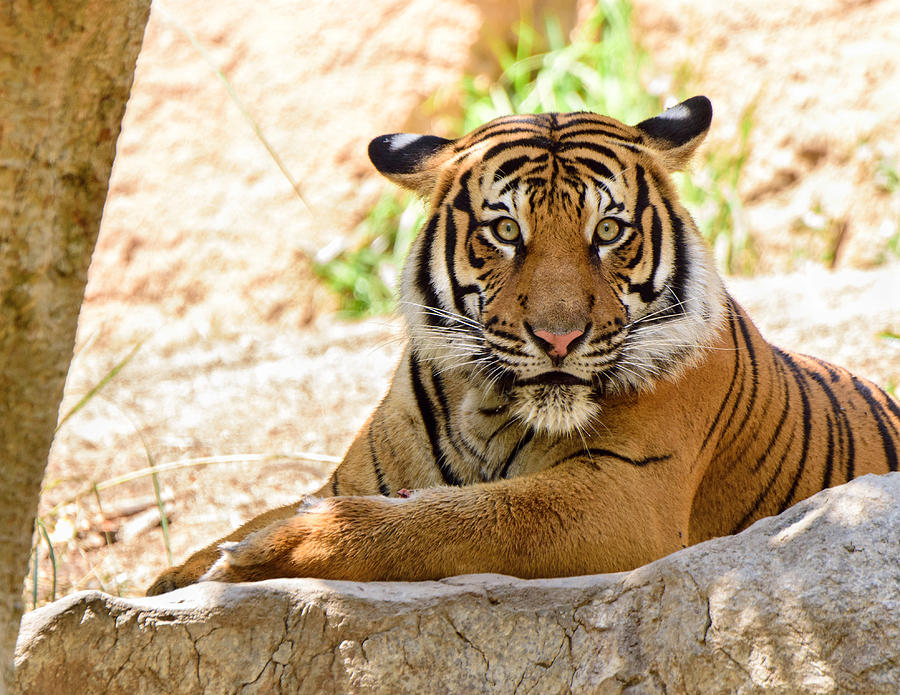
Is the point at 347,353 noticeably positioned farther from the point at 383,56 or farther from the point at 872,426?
the point at 872,426

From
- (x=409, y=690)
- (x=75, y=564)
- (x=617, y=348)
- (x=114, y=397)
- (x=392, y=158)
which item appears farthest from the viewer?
(x=114, y=397)

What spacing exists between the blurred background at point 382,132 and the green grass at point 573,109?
2 cm

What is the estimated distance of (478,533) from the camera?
7.25 feet

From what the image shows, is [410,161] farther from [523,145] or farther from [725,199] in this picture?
[725,199]

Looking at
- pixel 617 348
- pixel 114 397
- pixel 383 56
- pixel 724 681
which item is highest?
pixel 383 56

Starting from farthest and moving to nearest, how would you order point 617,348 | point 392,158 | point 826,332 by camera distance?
point 826,332 → point 392,158 → point 617,348

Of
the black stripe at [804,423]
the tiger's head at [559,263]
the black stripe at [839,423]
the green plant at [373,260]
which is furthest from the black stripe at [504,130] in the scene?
the green plant at [373,260]

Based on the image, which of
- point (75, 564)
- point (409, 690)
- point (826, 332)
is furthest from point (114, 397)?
point (409, 690)

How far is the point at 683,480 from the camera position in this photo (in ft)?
8.16

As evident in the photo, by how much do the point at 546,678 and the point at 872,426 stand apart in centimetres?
169

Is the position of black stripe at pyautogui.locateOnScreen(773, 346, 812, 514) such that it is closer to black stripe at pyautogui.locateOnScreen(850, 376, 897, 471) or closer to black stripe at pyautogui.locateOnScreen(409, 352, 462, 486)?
black stripe at pyautogui.locateOnScreen(850, 376, 897, 471)

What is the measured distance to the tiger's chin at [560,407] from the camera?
2.44m

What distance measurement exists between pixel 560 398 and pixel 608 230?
458 millimetres

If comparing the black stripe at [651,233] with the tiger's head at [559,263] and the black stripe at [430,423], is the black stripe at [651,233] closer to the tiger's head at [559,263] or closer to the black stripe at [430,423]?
the tiger's head at [559,263]
